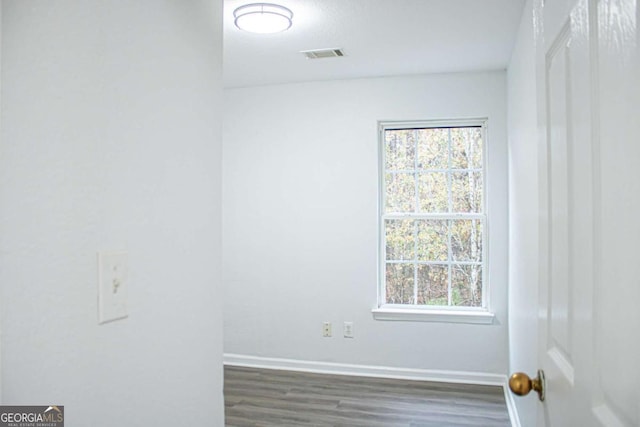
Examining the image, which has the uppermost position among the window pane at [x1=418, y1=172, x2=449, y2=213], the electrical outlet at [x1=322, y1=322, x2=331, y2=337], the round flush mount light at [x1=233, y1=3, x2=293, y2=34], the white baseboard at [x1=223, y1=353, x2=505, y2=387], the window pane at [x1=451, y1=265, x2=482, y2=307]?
the round flush mount light at [x1=233, y1=3, x2=293, y2=34]

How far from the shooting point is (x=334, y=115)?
4.42m

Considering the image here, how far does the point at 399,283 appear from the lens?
4.40m

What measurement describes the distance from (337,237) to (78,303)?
140 inches

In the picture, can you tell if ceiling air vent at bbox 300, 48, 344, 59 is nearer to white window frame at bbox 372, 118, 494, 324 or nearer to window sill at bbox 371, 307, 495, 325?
white window frame at bbox 372, 118, 494, 324

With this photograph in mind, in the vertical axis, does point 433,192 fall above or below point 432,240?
above

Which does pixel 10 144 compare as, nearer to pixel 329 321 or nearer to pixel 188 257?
pixel 188 257

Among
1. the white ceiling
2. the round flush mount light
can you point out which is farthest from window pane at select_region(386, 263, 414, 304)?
the round flush mount light

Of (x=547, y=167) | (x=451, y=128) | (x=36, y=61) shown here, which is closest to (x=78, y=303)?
(x=36, y=61)

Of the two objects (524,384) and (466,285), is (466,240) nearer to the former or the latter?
(466,285)

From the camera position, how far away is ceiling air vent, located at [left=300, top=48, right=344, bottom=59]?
11.9 feet

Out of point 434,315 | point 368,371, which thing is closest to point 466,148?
point 434,315

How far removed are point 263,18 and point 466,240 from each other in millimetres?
2479

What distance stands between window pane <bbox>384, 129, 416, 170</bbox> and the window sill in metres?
1.22

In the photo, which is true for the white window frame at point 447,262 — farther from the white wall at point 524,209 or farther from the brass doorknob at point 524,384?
the brass doorknob at point 524,384
